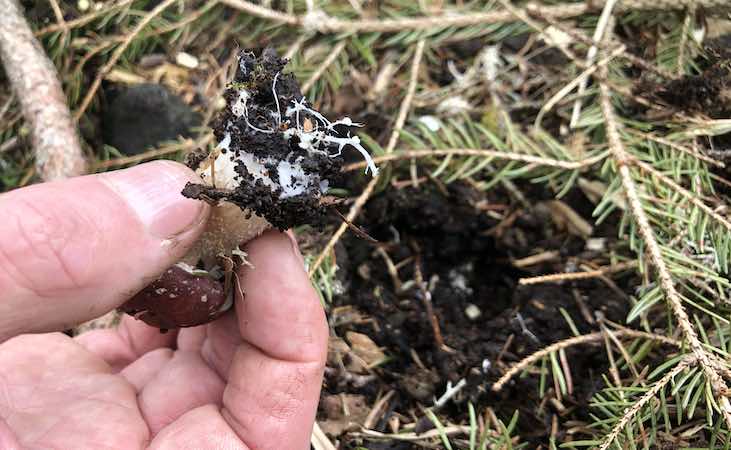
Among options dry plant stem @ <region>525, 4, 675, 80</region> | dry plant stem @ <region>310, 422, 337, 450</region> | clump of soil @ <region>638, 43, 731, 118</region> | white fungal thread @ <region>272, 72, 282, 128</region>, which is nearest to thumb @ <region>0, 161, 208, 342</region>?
white fungal thread @ <region>272, 72, 282, 128</region>

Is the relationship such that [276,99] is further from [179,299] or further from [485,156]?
[485,156]

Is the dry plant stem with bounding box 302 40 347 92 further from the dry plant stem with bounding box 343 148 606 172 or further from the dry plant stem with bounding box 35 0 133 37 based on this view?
the dry plant stem with bounding box 35 0 133 37

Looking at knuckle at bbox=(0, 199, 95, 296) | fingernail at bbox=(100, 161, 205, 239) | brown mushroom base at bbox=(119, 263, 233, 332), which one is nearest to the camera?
knuckle at bbox=(0, 199, 95, 296)

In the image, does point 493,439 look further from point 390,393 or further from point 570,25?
point 570,25

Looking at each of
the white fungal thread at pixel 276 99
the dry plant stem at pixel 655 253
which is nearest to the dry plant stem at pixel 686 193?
the dry plant stem at pixel 655 253

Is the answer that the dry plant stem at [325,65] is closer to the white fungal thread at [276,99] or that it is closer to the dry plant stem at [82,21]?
the dry plant stem at [82,21]

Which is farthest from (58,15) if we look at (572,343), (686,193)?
(686,193)
